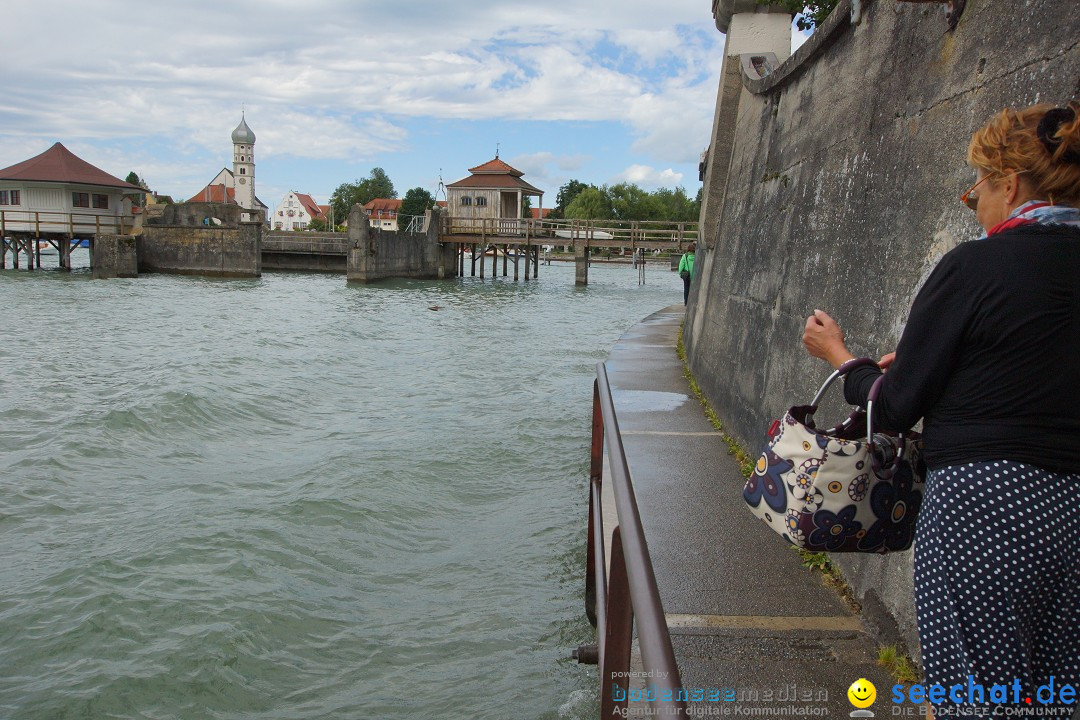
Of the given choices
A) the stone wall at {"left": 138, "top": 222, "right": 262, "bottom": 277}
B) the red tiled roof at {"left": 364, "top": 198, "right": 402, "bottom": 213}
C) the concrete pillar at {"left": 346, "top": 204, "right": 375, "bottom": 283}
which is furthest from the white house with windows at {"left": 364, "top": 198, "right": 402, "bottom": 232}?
the concrete pillar at {"left": 346, "top": 204, "right": 375, "bottom": 283}

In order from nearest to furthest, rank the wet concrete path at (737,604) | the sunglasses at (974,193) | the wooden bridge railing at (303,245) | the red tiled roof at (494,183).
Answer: the sunglasses at (974,193) → the wet concrete path at (737,604) → the wooden bridge railing at (303,245) → the red tiled roof at (494,183)

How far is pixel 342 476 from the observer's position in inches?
323

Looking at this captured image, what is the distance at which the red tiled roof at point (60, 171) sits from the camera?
45.8 metres

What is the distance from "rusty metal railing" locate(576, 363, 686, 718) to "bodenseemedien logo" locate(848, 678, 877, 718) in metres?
0.89

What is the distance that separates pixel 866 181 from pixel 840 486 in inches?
Answer: 115

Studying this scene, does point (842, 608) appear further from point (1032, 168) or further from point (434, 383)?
point (434, 383)

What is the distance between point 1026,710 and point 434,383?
40.3 ft

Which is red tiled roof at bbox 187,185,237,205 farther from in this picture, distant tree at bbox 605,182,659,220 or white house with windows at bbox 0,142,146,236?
white house with windows at bbox 0,142,146,236

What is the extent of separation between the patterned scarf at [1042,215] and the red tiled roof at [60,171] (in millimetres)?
51654

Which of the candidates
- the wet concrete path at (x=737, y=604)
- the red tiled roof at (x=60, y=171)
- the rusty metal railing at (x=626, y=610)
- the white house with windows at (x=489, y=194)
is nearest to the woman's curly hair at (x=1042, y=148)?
the rusty metal railing at (x=626, y=610)

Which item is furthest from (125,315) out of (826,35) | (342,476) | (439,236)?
(439,236)

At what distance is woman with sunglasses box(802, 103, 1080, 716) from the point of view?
1731 mm

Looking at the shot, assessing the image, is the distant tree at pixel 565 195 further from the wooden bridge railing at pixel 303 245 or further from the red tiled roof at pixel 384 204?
the wooden bridge railing at pixel 303 245

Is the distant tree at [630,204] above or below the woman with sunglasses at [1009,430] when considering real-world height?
above
